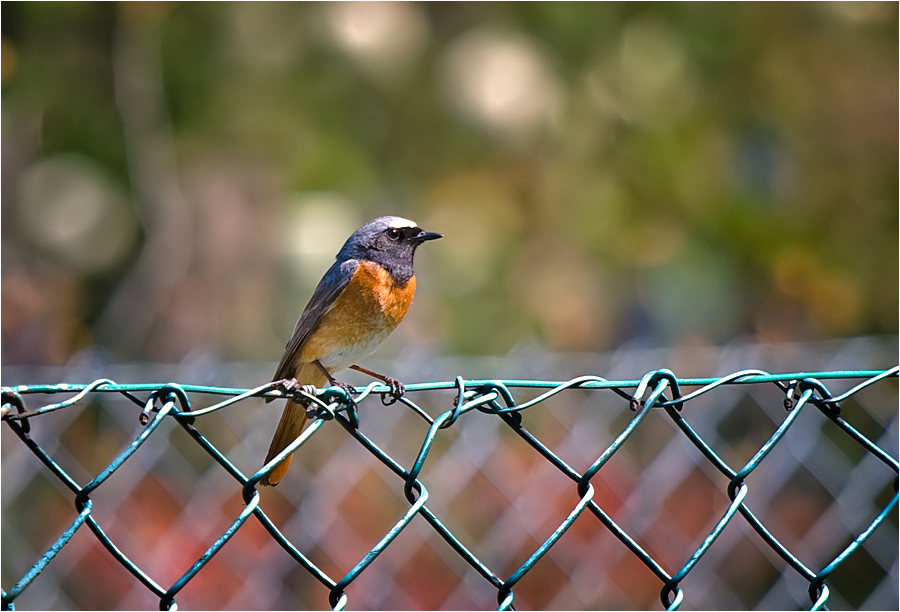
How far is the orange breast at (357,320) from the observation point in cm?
283

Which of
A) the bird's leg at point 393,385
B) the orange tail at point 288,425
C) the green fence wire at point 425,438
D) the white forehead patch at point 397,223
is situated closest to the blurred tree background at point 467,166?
the white forehead patch at point 397,223

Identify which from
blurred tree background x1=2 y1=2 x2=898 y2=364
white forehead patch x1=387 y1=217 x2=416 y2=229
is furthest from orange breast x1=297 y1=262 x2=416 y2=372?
blurred tree background x1=2 y1=2 x2=898 y2=364

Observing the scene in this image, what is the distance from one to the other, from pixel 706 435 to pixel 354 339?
2.13m

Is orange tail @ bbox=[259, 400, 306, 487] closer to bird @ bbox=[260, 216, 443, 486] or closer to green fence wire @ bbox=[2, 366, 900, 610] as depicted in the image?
bird @ bbox=[260, 216, 443, 486]

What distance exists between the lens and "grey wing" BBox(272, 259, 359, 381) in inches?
111

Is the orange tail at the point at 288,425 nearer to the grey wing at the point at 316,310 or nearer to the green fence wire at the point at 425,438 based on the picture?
the grey wing at the point at 316,310

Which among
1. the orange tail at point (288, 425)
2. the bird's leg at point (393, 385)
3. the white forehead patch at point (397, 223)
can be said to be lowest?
the orange tail at point (288, 425)

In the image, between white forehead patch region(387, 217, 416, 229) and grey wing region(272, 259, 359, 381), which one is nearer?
grey wing region(272, 259, 359, 381)

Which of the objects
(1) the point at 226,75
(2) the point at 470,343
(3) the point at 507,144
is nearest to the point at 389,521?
(2) the point at 470,343

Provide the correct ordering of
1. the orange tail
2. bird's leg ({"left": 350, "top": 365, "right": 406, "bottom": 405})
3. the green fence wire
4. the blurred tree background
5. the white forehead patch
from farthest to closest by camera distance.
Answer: the blurred tree background, the white forehead patch, the orange tail, bird's leg ({"left": 350, "top": 365, "right": 406, "bottom": 405}), the green fence wire

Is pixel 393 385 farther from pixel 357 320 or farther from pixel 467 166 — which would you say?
pixel 467 166

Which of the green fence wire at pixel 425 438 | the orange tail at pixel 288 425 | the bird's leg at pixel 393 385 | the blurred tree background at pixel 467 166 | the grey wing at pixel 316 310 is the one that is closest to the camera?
the green fence wire at pixel 425 438

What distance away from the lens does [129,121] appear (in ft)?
17.5

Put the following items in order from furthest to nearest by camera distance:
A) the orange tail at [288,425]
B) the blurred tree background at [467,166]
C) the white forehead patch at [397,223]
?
the blurred tree background at [467,166] < the white forehead patch at [397,223] < the orange tail at [288,425]
